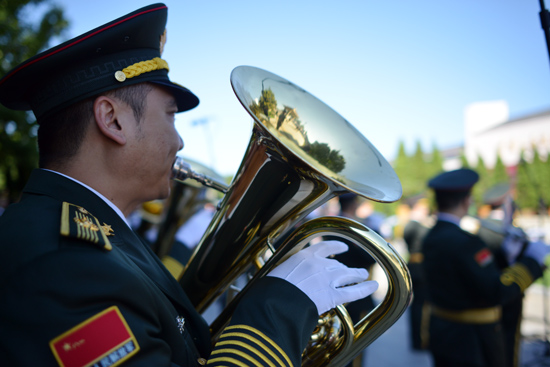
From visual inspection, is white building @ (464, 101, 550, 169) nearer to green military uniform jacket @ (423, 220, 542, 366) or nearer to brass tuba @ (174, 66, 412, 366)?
green military uniform jacket @ (423, 220, 542, 366)

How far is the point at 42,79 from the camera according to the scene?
1.20 meters

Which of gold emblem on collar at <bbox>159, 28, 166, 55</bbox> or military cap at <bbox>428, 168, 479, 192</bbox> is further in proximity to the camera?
military cap at <bbox>428, 168, 479, 192</bbox>

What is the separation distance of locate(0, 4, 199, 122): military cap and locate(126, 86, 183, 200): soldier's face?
8cm

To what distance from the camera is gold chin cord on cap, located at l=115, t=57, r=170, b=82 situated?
1.23 m

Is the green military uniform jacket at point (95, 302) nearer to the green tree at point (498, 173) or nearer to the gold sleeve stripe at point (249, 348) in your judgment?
the gold sleeve stripe at point (249, 348)

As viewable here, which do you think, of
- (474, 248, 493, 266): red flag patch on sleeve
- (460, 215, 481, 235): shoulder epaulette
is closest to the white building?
(460, 215, 481, 235): shoulder epaulette

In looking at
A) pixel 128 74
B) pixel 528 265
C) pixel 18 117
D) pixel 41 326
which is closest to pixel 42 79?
pixel 128 74

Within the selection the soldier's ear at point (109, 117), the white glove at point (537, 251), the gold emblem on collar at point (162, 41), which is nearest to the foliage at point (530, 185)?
the white glove at point (537, 251)

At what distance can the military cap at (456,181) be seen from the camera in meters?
3.44

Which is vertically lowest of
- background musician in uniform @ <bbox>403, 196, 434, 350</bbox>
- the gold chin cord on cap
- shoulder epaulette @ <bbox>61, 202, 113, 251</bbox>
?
background musician in uniform @ <bbox>403, 196, 434, 350</bbox>

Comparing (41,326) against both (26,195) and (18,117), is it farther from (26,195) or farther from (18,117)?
(18,117)

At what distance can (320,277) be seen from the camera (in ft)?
4.04

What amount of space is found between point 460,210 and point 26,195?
10.9ft

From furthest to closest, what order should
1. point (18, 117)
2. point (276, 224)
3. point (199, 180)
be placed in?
1. point (18, 117)
2. point (199, 180)
3. point (276, 224)
